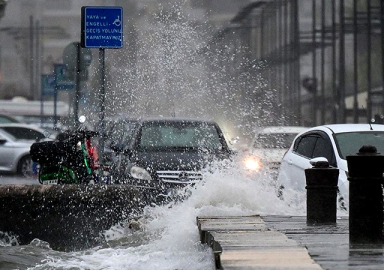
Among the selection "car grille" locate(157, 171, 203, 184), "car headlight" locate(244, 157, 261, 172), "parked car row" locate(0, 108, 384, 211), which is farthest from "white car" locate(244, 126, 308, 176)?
"car grille" locate(157, 171, 203, 184)

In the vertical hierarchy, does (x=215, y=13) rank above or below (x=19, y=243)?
above

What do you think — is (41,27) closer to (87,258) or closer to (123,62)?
(123,62)

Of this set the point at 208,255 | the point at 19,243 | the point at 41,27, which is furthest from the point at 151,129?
the point at 41,27

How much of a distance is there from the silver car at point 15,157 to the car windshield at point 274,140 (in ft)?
31.5

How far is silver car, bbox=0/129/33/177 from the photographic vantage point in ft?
101

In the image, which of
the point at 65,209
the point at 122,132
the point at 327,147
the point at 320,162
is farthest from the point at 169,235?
the point at 122,132

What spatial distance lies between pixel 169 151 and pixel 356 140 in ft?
9.97

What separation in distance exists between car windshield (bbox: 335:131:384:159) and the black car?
1792 millimetres

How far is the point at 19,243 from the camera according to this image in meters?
12.2

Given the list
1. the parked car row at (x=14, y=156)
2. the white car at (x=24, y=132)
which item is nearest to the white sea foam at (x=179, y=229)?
the parked car row at (x=14, y=156)

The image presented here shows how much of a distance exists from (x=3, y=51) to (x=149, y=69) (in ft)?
122

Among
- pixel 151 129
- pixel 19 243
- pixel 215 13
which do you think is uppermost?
pixel 215 13

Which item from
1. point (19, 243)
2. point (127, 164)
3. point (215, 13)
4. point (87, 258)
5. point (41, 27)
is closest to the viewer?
point (87, 258)

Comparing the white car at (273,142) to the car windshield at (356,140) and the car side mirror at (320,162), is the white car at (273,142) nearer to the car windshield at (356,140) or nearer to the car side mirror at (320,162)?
the car windshield at (356,140)
